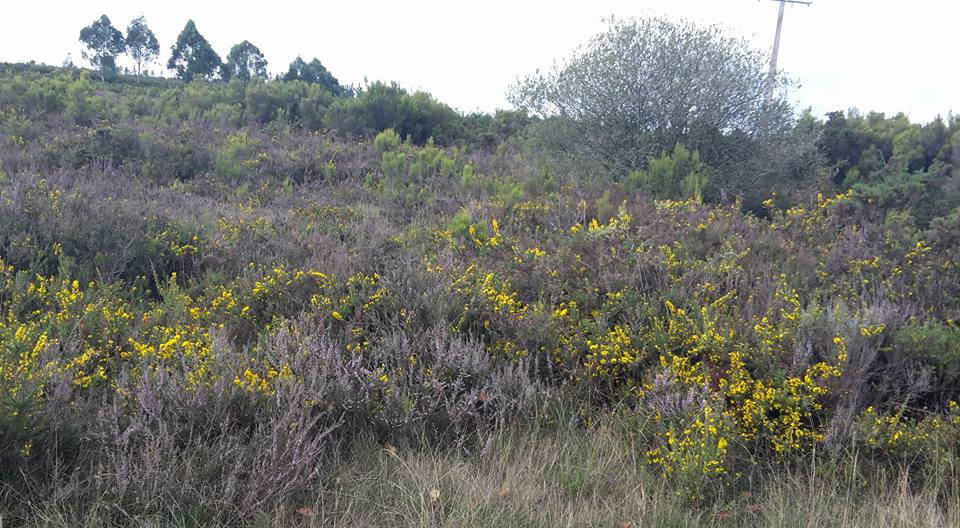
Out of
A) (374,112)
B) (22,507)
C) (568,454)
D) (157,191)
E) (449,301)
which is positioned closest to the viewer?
(22,507)

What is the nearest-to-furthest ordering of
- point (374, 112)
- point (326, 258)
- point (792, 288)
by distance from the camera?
point (792, 288)
point (326, 258)
point (374, 112)

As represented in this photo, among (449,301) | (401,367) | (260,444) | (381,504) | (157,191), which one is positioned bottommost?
(381,504)

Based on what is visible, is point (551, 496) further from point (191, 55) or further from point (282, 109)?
point (191, 55)

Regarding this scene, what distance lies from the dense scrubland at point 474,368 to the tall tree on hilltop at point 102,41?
28808 millimetres

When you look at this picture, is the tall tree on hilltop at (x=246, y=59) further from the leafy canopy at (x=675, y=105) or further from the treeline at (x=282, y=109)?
the leafy canopy at (x=675, y=105)

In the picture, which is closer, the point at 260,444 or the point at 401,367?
the point at 260,444

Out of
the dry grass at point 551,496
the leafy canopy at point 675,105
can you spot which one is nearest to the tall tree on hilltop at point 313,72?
the leafy canopy at point 675,105

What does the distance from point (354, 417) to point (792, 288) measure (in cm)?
333

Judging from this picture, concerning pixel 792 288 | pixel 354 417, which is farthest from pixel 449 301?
pixel 792 288

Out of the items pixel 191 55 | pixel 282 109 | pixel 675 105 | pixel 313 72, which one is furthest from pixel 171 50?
pixel 675 105

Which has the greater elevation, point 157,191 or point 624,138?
point 624,138

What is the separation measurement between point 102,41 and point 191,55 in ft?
13.9

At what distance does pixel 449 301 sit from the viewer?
13.3 feet

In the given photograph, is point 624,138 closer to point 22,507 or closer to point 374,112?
point 374,112
